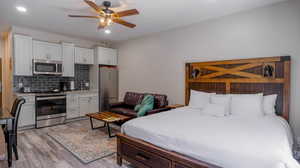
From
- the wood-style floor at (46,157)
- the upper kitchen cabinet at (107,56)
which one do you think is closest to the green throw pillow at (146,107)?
the wood-style floor at (46,157)

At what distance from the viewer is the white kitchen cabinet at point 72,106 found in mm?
4781

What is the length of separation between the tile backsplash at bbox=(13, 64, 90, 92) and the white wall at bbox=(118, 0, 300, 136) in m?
1.40

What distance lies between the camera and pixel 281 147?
57.6 inches

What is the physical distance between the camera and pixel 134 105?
4.84m

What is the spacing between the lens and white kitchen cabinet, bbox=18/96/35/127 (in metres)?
4.02

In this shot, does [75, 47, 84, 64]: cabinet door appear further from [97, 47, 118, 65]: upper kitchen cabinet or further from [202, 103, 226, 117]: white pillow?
[202, 103, 226, 117]: white pillow

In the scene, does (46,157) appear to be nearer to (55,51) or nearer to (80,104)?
(80,104)

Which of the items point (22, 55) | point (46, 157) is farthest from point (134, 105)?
point (22, 55)

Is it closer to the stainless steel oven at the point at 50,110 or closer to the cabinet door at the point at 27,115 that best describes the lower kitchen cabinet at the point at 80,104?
the stainless steel oven at the point at 50,110

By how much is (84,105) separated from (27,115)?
150cm

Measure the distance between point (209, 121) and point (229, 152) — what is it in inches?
36.5

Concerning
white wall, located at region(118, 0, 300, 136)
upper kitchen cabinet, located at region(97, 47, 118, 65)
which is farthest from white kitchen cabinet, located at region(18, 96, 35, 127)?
white wall, located at region(118, 0, 300, 136)

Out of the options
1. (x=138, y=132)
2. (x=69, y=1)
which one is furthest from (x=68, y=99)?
(x=138, y=132)

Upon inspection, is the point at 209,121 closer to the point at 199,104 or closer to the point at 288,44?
the point at 199,104
